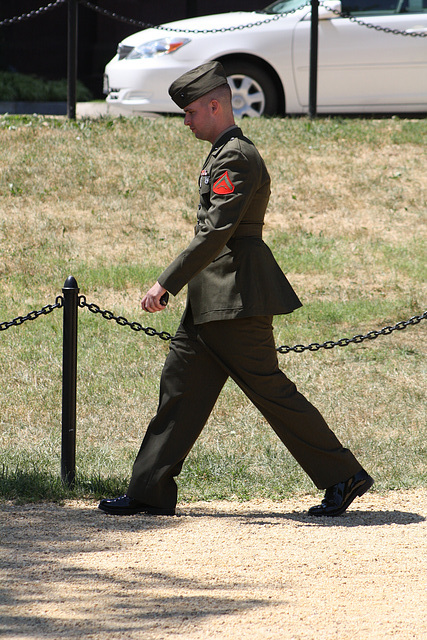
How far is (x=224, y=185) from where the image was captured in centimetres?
378

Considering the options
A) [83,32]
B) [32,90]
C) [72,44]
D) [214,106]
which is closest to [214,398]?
[214,106]

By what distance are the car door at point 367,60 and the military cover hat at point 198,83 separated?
6695 millimetres

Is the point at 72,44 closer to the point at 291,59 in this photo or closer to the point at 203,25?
the point at 203,25

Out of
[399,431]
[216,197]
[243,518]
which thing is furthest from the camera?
[399,431]

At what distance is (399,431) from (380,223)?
3.56 meters

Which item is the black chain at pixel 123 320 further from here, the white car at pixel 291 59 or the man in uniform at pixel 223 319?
the white car at pixel 291 59

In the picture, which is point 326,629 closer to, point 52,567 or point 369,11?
point 52,567

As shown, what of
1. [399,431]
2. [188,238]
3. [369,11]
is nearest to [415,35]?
[369,11]

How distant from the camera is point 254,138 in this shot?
9617 millimetres

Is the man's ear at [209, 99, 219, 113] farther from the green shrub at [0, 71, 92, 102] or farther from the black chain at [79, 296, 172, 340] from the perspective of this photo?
the green shrub at [0, 71, 92, 102]

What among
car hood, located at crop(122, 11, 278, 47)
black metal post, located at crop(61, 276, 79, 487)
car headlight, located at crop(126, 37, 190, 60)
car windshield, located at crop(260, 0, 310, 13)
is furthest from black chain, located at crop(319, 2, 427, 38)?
black metal post, located at crop(61, 276, 79, 487)

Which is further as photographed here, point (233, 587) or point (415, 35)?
point (415, 35)

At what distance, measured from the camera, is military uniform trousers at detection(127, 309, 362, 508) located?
12.9 ft

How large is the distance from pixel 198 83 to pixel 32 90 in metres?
12.7
